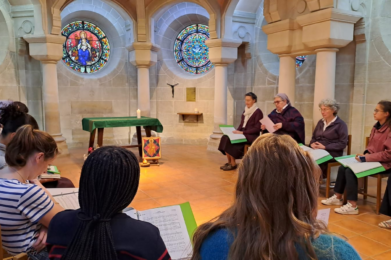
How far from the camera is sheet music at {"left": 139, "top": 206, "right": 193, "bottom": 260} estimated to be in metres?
1.76

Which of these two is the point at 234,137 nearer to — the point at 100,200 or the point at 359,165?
the point at 359,165

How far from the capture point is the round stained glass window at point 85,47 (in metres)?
9.12

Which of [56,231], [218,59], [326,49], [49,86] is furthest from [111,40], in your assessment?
[56,231]

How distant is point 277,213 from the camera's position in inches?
38.4

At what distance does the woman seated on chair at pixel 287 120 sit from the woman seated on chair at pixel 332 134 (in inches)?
18.0

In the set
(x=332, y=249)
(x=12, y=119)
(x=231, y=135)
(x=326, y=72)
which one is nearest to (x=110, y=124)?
(x=231, y=135)

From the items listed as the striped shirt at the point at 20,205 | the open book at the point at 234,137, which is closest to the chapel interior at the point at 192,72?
the open book at the point at 234,137

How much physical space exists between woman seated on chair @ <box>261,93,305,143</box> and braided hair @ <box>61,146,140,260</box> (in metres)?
4.20

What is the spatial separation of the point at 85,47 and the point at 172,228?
27.8 ft

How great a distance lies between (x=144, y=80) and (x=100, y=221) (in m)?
7.88

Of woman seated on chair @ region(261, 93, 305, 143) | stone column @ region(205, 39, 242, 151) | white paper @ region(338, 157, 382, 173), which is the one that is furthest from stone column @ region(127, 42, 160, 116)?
white paper @ region(338, 157, 382, 173)

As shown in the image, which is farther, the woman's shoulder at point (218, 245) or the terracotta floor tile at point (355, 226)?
the terracotta floor tile at point (355, 226)

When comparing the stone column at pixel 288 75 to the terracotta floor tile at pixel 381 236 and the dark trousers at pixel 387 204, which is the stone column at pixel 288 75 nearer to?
the dark trousers at pixel 387 204

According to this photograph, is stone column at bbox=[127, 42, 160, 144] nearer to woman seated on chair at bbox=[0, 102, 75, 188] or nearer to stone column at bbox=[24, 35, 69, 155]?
stone column at bbox=[24, 35, 69, 155]
